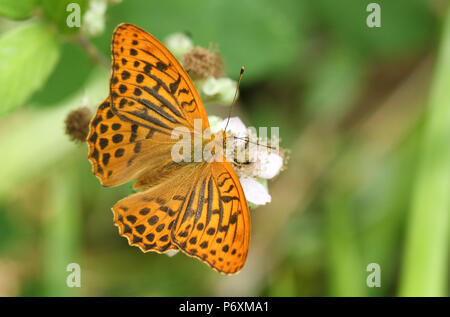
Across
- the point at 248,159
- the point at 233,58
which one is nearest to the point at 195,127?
the point at 248,159

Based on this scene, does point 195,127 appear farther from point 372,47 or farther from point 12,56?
point 372,47

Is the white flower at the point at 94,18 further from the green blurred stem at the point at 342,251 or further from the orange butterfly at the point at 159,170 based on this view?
the green blurred stem at the point at 342,251

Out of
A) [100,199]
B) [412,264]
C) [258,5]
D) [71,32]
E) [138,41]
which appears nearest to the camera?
[138,41]

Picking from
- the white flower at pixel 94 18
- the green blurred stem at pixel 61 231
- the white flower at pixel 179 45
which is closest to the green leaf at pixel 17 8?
the white flower at pixel 94 18

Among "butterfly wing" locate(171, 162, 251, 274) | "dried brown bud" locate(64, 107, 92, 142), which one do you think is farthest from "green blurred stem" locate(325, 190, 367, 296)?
"dried brown bud" locate(64, 107, 92, 142)

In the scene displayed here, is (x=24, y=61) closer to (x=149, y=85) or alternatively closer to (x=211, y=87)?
(x=149, y=85)

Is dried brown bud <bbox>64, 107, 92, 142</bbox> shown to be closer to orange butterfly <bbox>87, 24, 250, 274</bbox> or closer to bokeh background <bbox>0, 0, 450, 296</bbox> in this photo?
orange butterfly <bbox>87, 24, 250, 274</bbox>

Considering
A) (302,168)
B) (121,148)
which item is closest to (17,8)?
(121,148)
